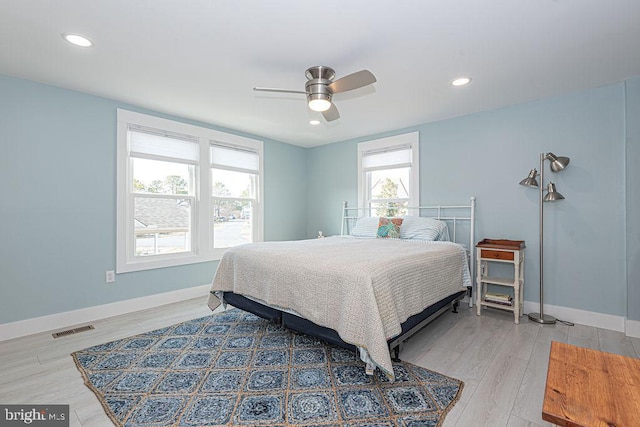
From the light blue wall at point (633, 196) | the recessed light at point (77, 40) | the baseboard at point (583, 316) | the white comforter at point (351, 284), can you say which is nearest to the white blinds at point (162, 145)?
the recessed light at point (77, 40)

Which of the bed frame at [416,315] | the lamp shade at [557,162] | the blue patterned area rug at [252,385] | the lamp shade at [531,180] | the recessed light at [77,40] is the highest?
the recessed light at [77,40]

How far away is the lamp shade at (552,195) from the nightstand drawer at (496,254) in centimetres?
68

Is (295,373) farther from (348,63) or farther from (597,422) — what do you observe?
(348,63)

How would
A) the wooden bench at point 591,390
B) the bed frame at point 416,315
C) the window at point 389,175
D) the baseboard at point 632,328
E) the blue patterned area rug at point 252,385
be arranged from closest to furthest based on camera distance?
the wooden bench at point 591,390
the blue patterned area rug at point 252,385
the bed frame at point 416,315
the baseboard at point 632,328
the window at point 389,175

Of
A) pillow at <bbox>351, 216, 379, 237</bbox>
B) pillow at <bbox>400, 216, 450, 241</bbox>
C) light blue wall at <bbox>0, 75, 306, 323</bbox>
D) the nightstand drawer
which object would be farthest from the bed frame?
light blue wall at <bbox>0, 75, 306, 323</bbox>

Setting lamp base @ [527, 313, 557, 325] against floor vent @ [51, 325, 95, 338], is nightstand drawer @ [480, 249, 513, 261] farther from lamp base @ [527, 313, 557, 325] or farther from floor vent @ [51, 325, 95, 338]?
floor vent @ [51, 325, 95, 338]

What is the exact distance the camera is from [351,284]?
1.96 metres

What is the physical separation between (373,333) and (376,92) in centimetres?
240

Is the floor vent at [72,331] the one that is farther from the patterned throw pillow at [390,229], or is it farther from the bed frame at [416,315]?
the patterned throw pillow at [390,229]

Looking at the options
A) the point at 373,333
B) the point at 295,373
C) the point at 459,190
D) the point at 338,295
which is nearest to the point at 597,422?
the point at 373,333

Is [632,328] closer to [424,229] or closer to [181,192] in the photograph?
[424,229]

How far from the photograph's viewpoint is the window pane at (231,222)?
14.4ft

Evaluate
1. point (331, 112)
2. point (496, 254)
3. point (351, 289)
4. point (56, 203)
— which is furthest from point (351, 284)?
point (56, 203)

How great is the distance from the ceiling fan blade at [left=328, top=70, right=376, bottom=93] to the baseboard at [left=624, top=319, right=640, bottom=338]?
3.28m
